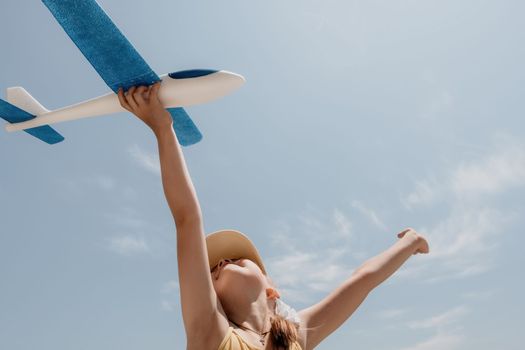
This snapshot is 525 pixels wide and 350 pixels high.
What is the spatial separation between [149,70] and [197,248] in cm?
205

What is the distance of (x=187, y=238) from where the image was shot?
283 cm

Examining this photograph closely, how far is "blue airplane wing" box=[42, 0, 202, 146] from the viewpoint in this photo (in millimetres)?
3928

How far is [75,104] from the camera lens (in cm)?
525

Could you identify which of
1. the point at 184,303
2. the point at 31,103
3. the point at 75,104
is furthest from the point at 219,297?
the point at 31,103

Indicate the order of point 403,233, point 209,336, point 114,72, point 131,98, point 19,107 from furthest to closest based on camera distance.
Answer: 1. point 19,107
2. point 403,233
3. point 114,72
4. point 131,98
5. point 209,336

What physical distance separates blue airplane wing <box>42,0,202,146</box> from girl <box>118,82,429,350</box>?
182mm

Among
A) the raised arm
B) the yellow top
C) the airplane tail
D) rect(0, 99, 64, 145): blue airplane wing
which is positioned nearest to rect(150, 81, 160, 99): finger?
the raised arm

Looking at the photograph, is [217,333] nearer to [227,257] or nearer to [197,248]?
[197,248]

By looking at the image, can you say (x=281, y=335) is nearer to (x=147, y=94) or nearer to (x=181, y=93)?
(x=147, y=94)

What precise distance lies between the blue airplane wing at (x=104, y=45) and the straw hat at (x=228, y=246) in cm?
159

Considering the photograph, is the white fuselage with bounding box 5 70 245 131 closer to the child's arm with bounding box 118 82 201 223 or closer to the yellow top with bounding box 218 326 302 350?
the child's arm with bounding box 118 82 201 223

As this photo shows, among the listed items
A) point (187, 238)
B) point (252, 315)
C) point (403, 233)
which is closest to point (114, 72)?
point (187, 238)

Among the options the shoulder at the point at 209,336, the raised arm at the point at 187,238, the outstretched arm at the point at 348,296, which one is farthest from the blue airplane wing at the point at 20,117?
the outstretched arm at the point at 348,296

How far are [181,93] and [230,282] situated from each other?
201 cm
